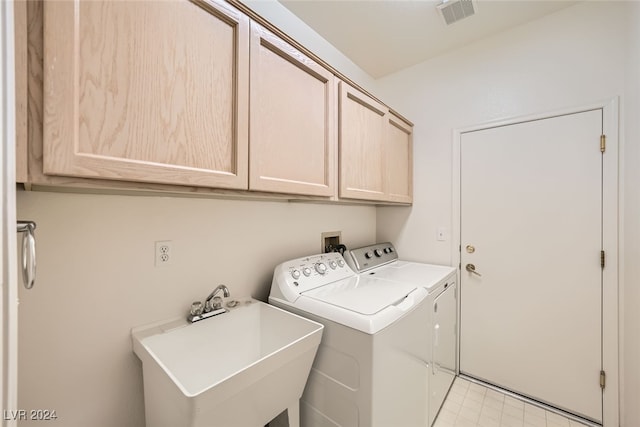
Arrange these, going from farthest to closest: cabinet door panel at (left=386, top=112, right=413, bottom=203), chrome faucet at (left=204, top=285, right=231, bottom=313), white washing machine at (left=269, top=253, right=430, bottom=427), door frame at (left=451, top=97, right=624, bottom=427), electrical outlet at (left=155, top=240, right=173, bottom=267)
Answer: cabinet door panel at (left=386, top=112, right=413, bottom=203) → door frame at (left=451, top=97, right=624, bottom=427) → chrome faucet at (left=204, top=285, right=231, bottom=313) → electrical outlet at (left=155, top=240, right=173, bottom=267) → white washing machine at (left=269, top=253, right=430, bottom=427)

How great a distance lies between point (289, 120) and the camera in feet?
3.99

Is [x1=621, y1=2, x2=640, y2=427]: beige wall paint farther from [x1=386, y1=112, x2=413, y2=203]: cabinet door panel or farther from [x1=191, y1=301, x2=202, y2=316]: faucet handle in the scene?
[x1=191, y1=301, x2=202, y2=316]: faucet handle

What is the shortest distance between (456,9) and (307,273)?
6.50ft

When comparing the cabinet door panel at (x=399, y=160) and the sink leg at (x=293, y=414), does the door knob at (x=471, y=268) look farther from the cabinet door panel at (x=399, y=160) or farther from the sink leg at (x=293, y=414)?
the sink leg at (x=293, y=414)

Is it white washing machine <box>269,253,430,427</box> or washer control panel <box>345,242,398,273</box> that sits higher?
washer control panel <box>345,242,398,273</box>

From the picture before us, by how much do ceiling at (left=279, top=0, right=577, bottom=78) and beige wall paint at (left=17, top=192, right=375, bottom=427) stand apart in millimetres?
1479

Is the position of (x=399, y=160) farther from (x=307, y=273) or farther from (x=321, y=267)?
(x=307, y=273)

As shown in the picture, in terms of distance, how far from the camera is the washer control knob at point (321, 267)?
160 cm

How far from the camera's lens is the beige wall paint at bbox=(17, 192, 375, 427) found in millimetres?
889

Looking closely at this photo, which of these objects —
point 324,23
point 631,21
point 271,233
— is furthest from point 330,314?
point 631,21

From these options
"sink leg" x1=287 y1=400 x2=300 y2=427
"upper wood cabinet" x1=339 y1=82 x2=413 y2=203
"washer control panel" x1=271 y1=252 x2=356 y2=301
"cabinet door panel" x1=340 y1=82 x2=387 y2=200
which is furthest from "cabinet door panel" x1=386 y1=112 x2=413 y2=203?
"sink leg" x1=287 y1=400 x2=300 y2=427

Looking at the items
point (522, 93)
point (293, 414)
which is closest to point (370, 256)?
point (293, 414)

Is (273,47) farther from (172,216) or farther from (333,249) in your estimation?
(333,249)

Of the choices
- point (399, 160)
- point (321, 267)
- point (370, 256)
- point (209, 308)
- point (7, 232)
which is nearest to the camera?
point (7, 232)
